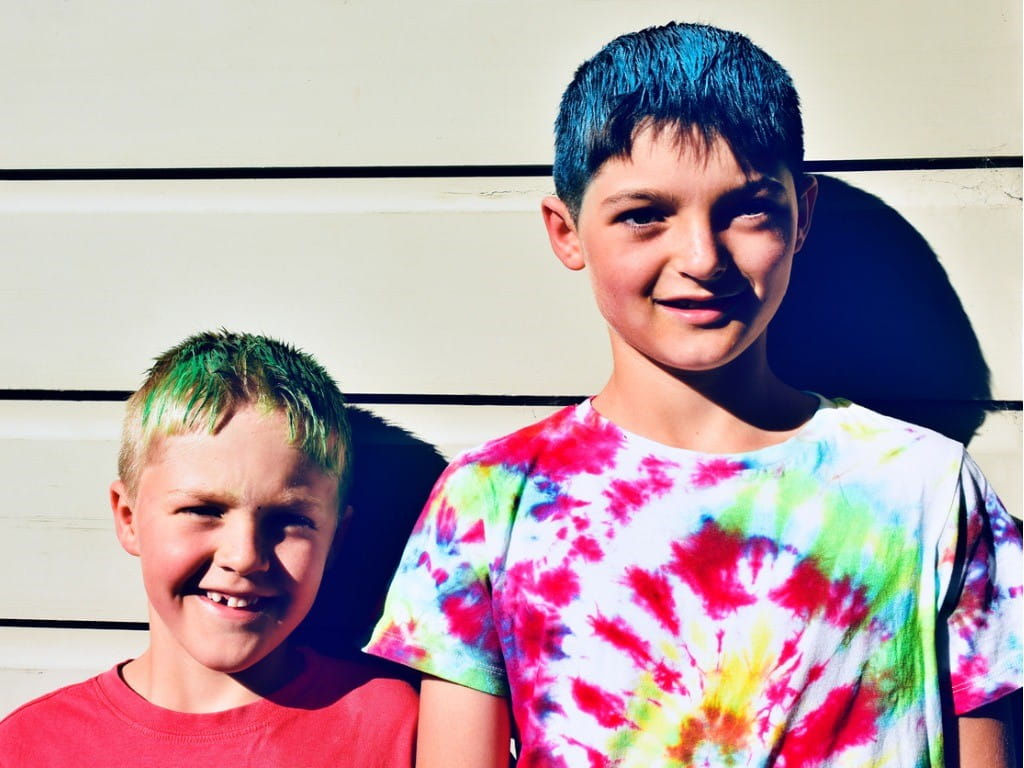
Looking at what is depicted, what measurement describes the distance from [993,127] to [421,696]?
121 centimetres

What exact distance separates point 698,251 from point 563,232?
0.76ft

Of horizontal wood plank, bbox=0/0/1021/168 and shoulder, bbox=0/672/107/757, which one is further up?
horizontal wood plank, bbox=0/0/1021/168

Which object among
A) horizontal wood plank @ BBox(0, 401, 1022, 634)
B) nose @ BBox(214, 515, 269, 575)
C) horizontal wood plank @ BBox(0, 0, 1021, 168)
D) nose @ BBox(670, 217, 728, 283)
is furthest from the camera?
horizontal wood plank @ BBox(0, 401, 1022, 634)

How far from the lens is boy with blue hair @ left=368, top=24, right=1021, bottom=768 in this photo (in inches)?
46.0

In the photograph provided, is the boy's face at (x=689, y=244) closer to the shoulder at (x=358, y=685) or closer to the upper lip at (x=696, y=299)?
the upper lip at (x=696, y=299)

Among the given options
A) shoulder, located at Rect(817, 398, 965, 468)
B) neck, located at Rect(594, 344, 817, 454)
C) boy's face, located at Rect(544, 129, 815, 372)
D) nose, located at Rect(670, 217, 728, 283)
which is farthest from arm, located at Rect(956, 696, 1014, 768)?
nose, located at Rect(670, 217, 728, 283)

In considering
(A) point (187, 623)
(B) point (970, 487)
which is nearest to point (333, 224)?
(A) point (187, 623)

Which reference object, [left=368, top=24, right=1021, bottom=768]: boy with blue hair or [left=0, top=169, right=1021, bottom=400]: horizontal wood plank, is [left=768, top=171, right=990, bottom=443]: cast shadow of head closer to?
[left=0, top=169, right=1021, bottom=400]: horizontal wood plank

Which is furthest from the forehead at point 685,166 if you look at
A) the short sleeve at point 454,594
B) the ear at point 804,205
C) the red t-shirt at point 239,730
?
the red t-shirt at point 239,730

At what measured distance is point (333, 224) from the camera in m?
1.53

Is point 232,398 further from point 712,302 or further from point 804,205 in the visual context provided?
point 804,205

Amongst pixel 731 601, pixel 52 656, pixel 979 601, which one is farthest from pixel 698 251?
pixel 52 656

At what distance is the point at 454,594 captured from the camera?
1244mm

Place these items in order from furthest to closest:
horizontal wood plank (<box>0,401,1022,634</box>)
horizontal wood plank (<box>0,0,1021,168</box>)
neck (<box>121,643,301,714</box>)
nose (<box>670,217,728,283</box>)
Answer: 1. horizontal wood plank (<box>0,401,1022,634</box>)
2. horizontal wood plank (<box>0,0,1021,168</box>)
3. neck (<box>121,643,301,714</box>)
4. nose (<box>670,217,728,283</box>)
